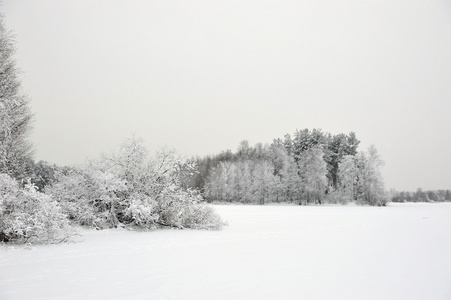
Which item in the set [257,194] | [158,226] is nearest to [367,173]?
[257,194]

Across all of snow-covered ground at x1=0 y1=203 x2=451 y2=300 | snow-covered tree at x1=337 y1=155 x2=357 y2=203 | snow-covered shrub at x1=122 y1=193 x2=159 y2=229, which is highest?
snow-covered tree at x1=337 y1=155 x2=357 y2=203

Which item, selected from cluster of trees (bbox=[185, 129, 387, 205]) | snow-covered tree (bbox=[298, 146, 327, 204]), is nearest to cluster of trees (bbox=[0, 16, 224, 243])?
cluster of trees (bbox=[185, 129, 387, 205])

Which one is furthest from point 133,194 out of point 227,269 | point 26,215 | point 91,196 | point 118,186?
point 227,269

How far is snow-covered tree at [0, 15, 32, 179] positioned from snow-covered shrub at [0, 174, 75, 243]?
2.15m

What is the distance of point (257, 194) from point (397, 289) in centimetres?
5911

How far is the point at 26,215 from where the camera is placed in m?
10.9

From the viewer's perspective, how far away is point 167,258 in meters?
9.37

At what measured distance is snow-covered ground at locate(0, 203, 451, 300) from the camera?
6.14 meters

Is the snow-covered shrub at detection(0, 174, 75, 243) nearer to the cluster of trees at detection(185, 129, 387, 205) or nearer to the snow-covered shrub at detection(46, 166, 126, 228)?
the snow-covered shrub at detection(46, 166, 126, 228)

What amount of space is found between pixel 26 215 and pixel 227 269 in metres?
7.71

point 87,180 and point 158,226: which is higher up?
point 87,180

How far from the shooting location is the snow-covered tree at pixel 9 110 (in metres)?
11.8

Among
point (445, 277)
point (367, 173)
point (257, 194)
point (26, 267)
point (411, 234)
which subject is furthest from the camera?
point (257, 194)

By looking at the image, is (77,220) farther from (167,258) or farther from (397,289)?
(397,289)
